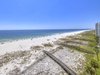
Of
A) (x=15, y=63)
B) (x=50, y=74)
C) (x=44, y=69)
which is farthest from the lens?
(x=15, y=63)

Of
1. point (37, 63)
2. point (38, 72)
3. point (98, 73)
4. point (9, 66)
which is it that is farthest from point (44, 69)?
point (98, 73)

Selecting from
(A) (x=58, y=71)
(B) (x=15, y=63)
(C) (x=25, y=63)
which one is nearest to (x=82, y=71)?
(A) (x=58, y=71)

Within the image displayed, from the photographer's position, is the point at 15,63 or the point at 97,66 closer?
the point at 97,66

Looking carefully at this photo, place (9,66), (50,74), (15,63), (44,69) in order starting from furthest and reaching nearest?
(15,63)
(9,66)
(44,69)
(50,74)

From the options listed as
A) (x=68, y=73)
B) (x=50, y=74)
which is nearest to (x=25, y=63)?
(x=50, y=74)

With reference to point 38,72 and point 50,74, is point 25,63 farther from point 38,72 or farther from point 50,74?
point 50,74

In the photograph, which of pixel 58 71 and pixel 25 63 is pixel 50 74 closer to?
pixel 58 71

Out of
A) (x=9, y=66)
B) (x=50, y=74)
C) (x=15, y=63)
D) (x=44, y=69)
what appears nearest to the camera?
(x=50, y=74)

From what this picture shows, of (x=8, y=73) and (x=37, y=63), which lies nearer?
(x=8, y=73)

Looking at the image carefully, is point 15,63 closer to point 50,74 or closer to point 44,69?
point 44,69
